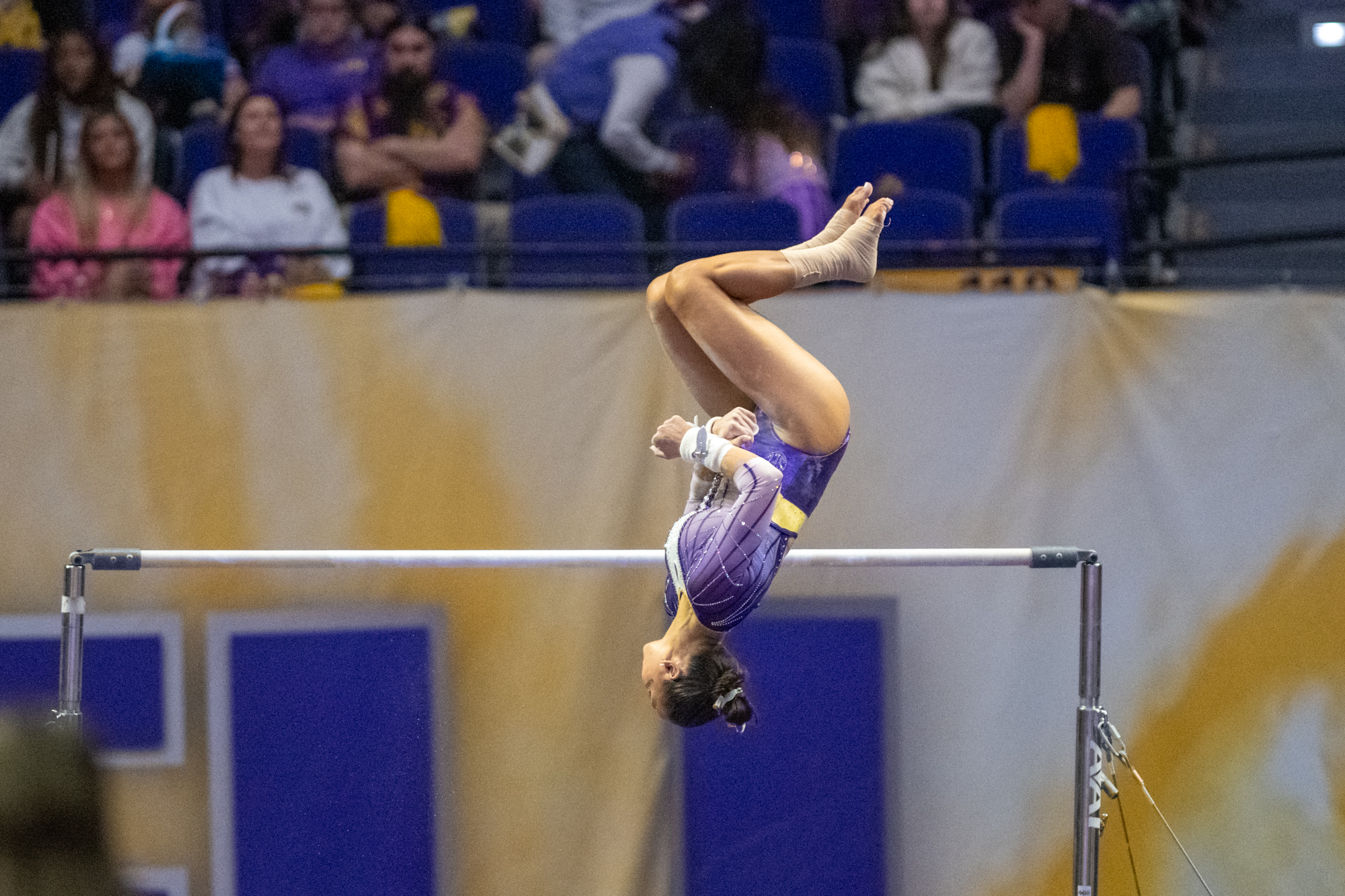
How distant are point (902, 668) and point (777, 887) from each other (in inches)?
31.3

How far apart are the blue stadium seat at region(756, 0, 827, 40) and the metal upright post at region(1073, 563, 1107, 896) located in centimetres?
348

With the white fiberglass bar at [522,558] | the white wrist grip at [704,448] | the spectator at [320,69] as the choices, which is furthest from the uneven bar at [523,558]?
the spectator at [320,69]

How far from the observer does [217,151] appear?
220 inches

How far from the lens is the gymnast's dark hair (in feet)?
10.8

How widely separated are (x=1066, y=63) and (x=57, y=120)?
13.4 feet

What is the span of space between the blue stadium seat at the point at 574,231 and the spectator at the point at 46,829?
12.3 feet

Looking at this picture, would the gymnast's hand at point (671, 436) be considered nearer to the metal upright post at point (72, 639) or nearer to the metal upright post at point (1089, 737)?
the metal upright post at point (1089, 737)

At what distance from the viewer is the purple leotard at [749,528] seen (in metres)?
3.09

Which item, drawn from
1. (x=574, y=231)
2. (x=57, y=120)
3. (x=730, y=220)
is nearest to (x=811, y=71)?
(x=730, y=220)

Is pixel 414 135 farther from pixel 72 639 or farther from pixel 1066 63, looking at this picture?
pixel 1066 63

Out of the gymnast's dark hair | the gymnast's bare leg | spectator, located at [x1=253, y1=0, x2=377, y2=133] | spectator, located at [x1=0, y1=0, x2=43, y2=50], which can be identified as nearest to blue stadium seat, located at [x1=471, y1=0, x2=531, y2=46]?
spectator, located at [x1=253, y1=0, x2=377, y2=133]

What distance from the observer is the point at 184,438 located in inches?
169

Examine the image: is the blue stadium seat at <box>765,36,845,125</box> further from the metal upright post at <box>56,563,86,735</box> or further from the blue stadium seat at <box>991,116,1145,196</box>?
the metal upright post at <box>56,563,86,735</box>

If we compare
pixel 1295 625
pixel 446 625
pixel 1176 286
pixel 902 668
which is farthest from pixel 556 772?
pixel 1176 286
